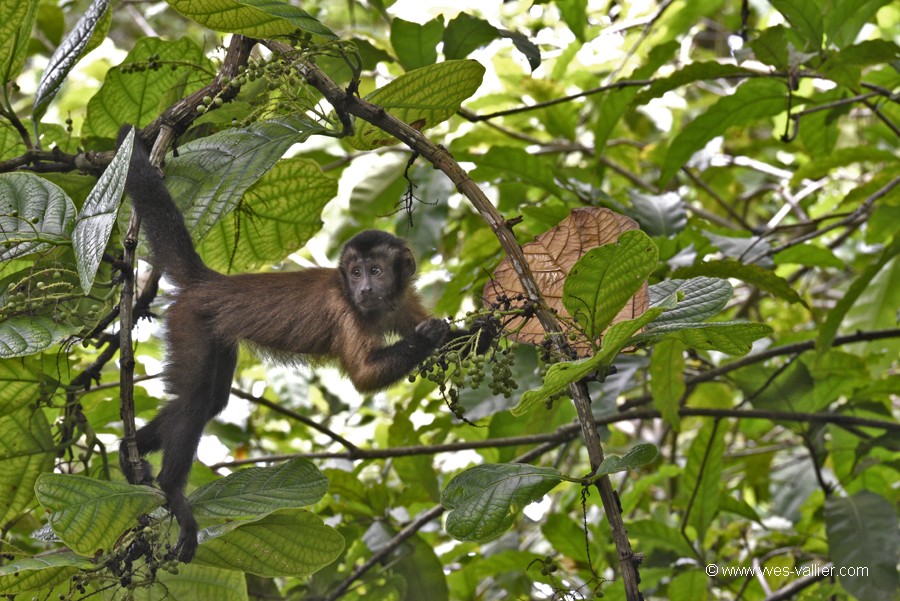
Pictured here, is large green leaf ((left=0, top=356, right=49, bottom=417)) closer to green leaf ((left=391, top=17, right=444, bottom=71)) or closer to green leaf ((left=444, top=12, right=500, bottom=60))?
green leaf ((left=391, top=17, right=444, bottom=71))

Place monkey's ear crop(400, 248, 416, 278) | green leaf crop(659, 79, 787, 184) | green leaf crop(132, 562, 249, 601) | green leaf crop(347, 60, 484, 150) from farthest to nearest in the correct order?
monkey's ear crop(400, 248, 416, 278) < green leaf crop(659, 79, 787, 184) < green leaf crop(132, 562, 249, 601) < green leaf crop(347, 60, 484, 150)

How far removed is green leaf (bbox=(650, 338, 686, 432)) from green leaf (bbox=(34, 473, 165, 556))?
2291mm

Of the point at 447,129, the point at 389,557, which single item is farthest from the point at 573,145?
the point at 389,557

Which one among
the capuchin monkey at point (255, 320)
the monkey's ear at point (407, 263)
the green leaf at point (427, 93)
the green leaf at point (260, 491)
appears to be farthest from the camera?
the monkey's ear at point (407, 263)

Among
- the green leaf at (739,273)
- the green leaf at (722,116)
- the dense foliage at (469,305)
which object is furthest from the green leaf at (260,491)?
the green leaf at (722,116)

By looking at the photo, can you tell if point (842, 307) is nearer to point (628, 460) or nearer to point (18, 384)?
point (628, 460)

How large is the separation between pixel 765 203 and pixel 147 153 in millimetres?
6883

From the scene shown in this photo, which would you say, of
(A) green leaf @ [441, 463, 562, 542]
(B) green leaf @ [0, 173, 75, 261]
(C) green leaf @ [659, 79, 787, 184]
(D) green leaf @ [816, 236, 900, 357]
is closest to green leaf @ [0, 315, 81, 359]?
(B) green leaf @ [0, 173, 75, 261]

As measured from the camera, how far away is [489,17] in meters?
4.97

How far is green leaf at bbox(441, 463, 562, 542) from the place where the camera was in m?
2.29

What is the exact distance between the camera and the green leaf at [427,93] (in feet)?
8.89

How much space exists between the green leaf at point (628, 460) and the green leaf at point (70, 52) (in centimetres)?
232

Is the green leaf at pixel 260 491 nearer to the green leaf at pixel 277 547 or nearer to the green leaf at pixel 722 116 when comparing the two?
the green leaf at pixel 277 547

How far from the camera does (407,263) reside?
514 centimetres
